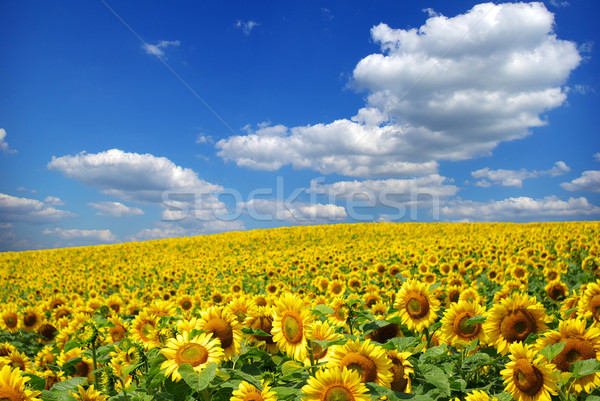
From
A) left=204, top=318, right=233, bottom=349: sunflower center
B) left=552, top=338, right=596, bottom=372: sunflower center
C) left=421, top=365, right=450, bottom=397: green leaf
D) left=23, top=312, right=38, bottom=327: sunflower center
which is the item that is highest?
left=204, top=318, right=233, bottom=349: sunflower center

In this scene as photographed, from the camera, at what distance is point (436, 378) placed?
248cm

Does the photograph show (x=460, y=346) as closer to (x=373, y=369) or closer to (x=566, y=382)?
(x=566, y=382)

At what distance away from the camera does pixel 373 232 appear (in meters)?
31.5

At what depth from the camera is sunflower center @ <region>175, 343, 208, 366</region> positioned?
91.2 inches

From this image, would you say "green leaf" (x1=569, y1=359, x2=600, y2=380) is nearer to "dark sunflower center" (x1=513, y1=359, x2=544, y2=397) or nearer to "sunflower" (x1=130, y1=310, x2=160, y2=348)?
"dark sunflower center" (x1=513, y1=359, x2=544, y2=397)

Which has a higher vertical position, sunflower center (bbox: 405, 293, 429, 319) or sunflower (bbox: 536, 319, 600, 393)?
sunflower center (bbox: 405, 293, 429, 319)

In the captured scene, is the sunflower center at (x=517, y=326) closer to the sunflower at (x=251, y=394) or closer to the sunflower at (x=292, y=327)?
the sunflower at (x=292, y=327)

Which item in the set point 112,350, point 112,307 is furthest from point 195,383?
point 112,307

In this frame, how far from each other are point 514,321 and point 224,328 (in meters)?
2.24

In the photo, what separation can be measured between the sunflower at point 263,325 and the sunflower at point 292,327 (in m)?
0.21

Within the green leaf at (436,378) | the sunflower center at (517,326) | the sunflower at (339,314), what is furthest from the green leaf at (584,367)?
the sunflower at (339,314)

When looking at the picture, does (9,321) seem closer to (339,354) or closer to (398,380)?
(339,354)

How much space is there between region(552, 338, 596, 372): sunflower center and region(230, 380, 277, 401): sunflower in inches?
81.2

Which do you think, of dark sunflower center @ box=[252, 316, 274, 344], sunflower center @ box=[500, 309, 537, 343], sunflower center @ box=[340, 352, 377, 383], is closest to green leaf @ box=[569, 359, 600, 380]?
sunflower center @ box=[500, 309, 537, 343]
